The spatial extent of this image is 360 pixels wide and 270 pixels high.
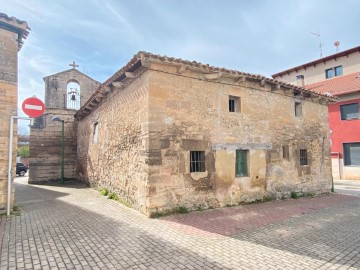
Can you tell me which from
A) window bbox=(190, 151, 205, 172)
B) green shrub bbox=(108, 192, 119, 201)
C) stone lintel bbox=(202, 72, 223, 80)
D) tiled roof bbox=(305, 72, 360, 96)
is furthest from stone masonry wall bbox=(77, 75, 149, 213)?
tiled roof bbox=(305, 72, 360, 96)

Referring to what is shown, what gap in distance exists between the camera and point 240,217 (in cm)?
660

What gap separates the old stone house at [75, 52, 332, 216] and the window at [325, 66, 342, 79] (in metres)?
12.2

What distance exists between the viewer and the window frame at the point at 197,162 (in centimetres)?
726

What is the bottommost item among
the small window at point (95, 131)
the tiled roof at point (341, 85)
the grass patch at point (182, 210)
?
the grass patch at point (182, 210)

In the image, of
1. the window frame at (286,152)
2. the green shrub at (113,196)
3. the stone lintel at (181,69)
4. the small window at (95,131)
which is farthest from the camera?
the small window at (95,131)

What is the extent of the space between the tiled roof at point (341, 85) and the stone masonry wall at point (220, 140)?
27.4ft

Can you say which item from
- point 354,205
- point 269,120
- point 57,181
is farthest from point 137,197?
point 57,181

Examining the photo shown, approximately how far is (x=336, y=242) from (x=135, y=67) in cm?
645

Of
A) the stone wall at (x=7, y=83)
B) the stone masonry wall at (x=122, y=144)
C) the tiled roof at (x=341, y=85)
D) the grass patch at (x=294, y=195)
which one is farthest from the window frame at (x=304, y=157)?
the stone wall at (x=7, y=83)

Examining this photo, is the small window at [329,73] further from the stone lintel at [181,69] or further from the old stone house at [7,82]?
the old stone house at [7,82]

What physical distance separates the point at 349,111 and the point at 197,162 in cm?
1465

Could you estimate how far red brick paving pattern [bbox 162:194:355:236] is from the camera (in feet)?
18.3

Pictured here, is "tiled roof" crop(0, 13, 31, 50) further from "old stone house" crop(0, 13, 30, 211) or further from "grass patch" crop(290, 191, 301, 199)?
"grass patch" crop(290, 191, 301, 199)

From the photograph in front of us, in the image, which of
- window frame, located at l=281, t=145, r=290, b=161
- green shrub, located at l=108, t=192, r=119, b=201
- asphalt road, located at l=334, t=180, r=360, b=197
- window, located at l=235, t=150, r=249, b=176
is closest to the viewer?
window, located at l=235, t=150, r=249, b=176
